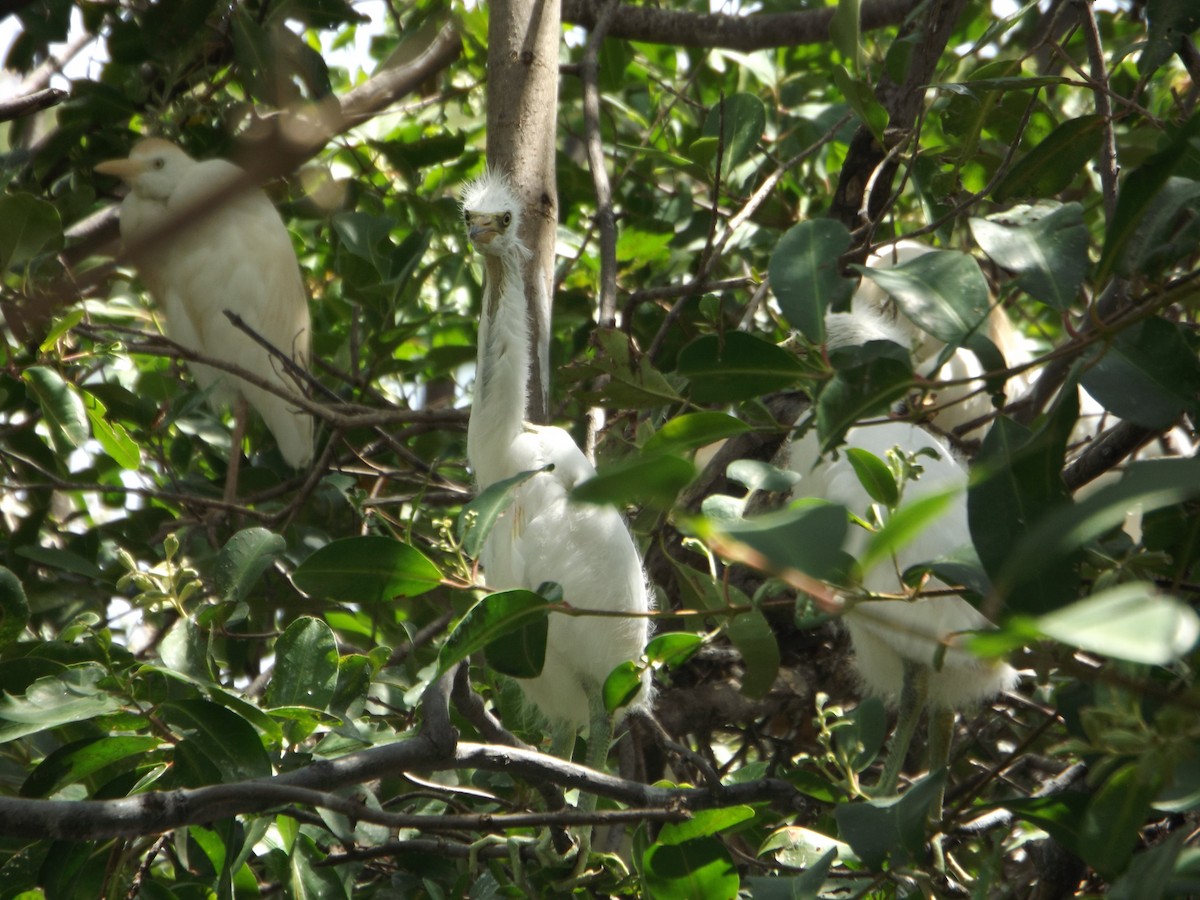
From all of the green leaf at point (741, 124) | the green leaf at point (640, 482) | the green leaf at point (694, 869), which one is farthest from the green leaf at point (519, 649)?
the green leaf at point (741, 124)

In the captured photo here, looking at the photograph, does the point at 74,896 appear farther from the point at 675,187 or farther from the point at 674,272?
the point at 675,187

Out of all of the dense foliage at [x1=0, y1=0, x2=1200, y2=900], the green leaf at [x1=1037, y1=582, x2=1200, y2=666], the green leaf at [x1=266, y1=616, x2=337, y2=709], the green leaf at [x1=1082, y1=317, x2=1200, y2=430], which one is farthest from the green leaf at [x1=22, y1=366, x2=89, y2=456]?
the green leaf at [x1=1037, y1=582, x2=1200, y2=666]

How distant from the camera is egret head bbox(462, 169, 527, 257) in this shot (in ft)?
7.14

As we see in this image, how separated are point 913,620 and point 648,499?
1476 millimetres

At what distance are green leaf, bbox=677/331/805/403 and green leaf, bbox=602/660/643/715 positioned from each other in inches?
22.0

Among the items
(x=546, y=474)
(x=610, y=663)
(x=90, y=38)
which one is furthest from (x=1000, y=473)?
(x=90, y=38)

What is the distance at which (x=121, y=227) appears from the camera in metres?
3.55

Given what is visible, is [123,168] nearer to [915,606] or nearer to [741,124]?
[741,124]

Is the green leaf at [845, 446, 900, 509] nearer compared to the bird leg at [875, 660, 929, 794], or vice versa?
the green leaf at [845, 446, 900, 509]

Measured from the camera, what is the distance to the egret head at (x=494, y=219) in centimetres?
218

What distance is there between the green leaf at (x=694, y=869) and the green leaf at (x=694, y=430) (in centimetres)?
58

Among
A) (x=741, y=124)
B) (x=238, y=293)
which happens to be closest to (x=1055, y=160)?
(x=741, y=124)

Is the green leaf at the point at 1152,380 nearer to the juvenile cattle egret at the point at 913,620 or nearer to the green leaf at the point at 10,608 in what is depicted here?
the juvenile cattle egret at the point at 913,620

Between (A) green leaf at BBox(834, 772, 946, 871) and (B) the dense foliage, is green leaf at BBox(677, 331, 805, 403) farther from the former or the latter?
(A) green leaf at BBox(834, 772, 946, 871)
